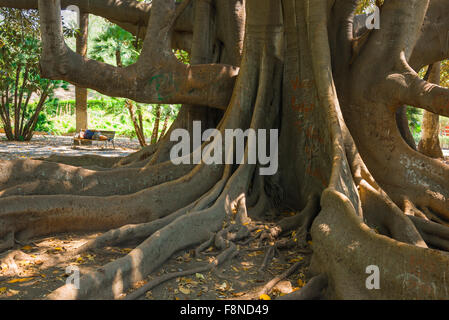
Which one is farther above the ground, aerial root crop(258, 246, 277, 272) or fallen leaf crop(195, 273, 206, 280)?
aerial root crop(258, 246, 277, 272)

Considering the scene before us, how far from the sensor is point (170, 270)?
3.44 metres

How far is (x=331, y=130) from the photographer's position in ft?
13.9

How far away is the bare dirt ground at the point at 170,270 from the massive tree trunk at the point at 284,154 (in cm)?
18

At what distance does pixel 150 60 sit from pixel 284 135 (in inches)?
86.2

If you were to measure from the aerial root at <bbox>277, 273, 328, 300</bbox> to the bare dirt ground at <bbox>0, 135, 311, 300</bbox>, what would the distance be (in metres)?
0.23

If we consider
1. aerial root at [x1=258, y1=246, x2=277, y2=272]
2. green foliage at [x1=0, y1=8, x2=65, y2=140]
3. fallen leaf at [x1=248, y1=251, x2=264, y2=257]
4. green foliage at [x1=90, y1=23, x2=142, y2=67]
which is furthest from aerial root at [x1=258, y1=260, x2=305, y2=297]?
green foliage at [x1=90, y1=23, x2=142, y2=67]

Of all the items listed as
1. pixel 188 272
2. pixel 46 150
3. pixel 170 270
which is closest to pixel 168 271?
pixel 170 270

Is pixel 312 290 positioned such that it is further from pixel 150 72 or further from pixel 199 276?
pixel 150 72

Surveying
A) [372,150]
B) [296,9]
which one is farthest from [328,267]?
[296,9]

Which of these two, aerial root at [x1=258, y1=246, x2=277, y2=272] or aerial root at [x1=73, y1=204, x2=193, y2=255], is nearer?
aerial root at [x1=258, y1=246, x2=277, y2=272]

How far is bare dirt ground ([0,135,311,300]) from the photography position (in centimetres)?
303

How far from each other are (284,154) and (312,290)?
2.49 metres

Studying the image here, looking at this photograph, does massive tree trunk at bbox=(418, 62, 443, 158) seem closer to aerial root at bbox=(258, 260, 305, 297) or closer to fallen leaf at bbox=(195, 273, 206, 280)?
aerial root at bbox=(258, 260, 305, 297)
